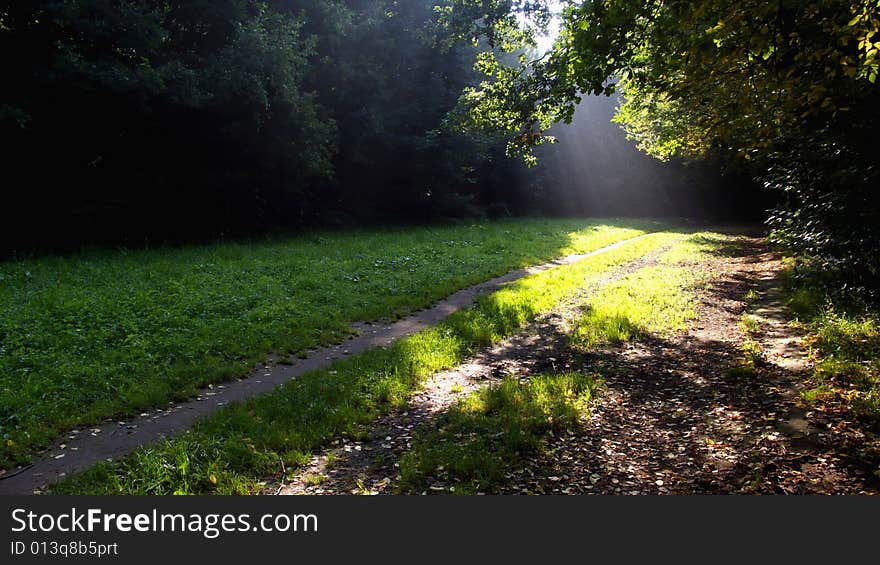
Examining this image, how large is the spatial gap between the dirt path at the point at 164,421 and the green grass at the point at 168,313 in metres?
0.20

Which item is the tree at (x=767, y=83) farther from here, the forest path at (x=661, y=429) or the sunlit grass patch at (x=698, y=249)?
the sunlit grass patch at (x=698, y=249)

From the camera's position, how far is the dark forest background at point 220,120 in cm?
1591

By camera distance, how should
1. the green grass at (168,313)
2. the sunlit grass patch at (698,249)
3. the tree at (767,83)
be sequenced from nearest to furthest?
1. the tree at (767,83)
2. the green grass at (168,313)
3. the sunlit grass patch at (698,249)

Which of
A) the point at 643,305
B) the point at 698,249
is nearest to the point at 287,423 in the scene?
the point at 643,305

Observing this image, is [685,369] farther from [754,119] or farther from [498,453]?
[754,119]

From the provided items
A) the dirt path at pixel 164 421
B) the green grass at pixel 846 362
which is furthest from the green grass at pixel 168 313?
the green grass at pixel 846 362

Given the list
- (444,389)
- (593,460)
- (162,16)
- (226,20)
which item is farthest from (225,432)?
(226,20)

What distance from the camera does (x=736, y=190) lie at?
148 feet

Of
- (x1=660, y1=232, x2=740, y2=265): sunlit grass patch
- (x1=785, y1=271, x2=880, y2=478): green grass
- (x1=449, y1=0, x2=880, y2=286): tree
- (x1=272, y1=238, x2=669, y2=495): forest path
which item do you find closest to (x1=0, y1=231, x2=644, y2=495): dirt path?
(x1=272, y1=238, x2=669, y2=495): forest path

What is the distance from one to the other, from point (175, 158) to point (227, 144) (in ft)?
6.45

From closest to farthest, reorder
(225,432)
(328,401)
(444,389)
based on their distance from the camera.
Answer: (225,432) < (328,401) < (444,389)

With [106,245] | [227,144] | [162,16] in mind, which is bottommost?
[106,245]

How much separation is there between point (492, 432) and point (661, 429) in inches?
72.3

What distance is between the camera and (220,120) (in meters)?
19.9
